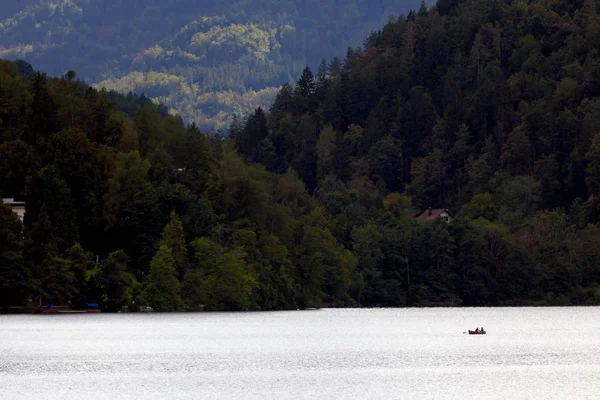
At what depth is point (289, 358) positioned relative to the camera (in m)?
87.6

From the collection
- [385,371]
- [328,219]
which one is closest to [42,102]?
[328,219]

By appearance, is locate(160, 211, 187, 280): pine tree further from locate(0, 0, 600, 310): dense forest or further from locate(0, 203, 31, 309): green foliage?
locate(0, 203, 31, 309): green foliage

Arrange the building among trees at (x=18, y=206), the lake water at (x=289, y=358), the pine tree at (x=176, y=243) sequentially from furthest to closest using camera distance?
the building among trees at (x=18, y=206), the pine tree at (x=176, y=243), the lake water at (x=289, y=358)

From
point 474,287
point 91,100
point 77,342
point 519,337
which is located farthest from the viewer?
point 474,287

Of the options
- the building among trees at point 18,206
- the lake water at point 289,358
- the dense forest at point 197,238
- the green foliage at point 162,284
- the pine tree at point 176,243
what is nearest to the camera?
the lake water at point 289,358

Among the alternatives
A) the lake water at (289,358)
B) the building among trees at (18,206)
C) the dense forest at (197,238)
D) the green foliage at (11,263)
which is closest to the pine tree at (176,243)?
the dense forest at (197,238)

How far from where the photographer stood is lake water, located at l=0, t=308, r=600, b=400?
68438 millimetres

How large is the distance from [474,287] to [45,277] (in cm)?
7191

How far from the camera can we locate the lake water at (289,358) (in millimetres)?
68438

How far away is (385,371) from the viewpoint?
3100 inches

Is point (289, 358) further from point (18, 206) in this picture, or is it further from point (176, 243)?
point (18, 206)

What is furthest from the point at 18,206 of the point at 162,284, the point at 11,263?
the point at 162,284

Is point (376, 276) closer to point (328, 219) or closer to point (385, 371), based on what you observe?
point (328, 219)

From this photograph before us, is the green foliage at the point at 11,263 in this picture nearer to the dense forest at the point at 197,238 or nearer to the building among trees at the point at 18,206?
the dense forest at the point at 197,238
